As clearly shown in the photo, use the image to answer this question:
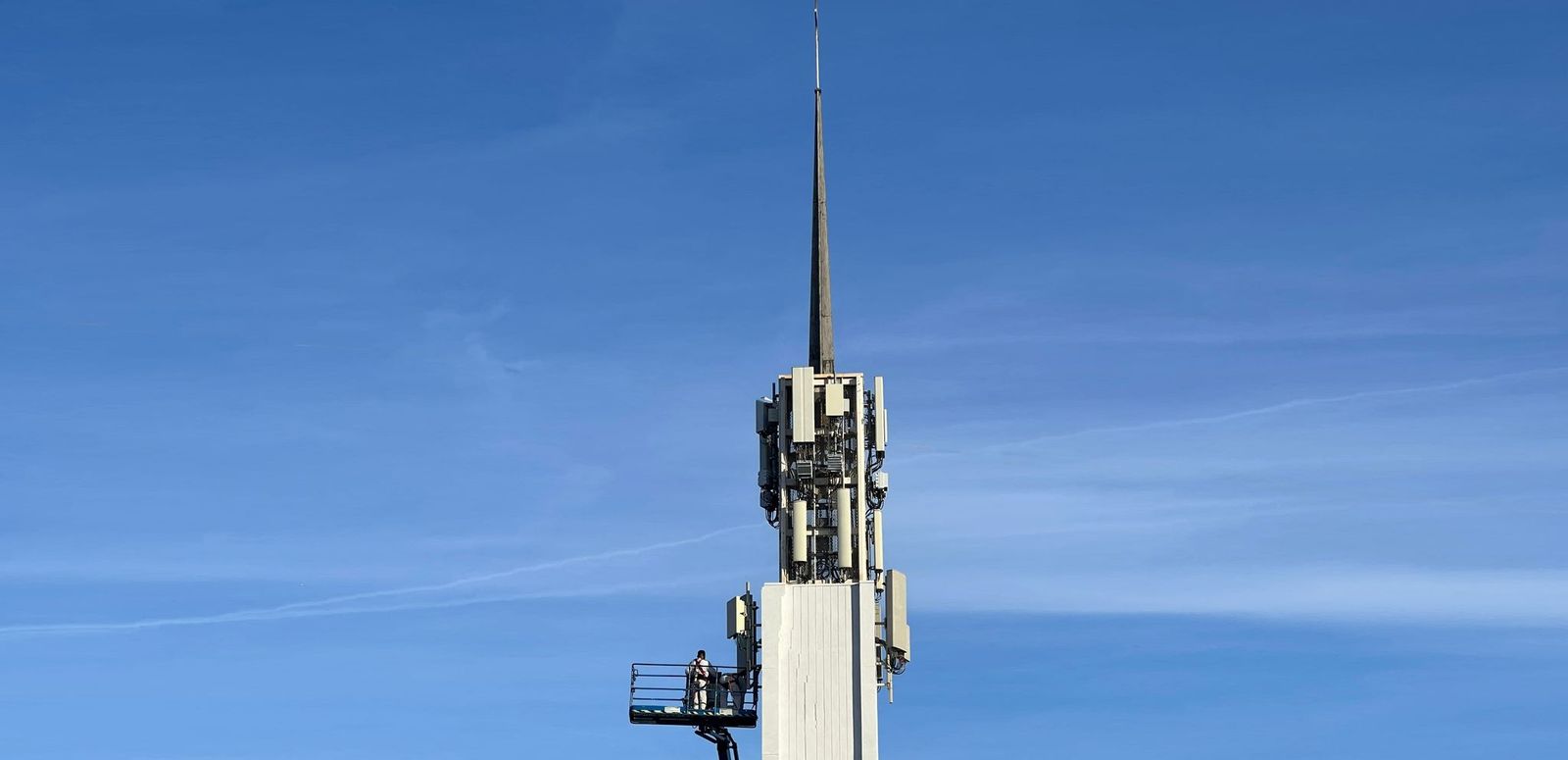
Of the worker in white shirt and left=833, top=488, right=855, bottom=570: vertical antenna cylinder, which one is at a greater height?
left=833, top=488, right=855, bottom=570: vertical antenna cylinder

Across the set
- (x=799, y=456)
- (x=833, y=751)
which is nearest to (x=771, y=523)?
(x=799, y=456)

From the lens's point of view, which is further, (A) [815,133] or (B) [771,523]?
(A) [815,133]

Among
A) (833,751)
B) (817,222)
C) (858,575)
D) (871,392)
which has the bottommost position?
(833,751)

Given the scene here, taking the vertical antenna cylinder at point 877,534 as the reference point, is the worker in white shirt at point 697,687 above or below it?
below

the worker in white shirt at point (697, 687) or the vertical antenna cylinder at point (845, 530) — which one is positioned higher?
the vertical antenna cylinder at point (845, 530)

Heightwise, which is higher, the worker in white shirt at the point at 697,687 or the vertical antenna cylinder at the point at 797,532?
the vertical antenna cylinder at the point at 797,532

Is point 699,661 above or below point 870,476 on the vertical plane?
below

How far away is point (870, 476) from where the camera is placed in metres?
98.1

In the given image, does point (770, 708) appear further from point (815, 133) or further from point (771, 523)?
point (815, 133)

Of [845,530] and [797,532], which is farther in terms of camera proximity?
[797,532]

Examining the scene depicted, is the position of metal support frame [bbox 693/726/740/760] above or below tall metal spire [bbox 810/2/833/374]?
below

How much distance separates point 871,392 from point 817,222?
337 inches

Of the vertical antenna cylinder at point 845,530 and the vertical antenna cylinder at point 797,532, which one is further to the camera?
the vertical antenna cylinder at point 797,532

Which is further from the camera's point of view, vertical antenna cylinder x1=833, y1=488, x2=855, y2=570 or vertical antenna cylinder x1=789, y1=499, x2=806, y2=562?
vertical antenna cylinder x1=789, y1=499, x2=806, y2=562
